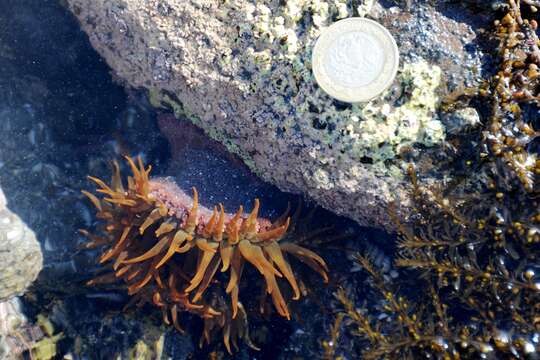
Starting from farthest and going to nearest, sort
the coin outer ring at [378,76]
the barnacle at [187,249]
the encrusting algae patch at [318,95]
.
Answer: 1. the barnacle at [187,249]
2. the encrusting algae patch at [318,95]
3. the coin outer ring at [378,76]

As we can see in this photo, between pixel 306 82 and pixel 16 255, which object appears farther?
pixel 16 255

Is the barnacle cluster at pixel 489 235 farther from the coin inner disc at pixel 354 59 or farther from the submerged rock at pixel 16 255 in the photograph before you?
the submerged rock at pixel 16 255

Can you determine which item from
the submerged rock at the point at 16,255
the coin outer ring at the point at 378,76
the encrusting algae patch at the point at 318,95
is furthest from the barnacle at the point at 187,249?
the coin outer ring at the point at 378,76

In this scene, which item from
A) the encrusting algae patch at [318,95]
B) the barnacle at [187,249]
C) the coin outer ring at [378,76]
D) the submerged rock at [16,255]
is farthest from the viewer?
the submerged rock at [16,255]

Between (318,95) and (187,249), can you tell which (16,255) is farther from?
(318,95)

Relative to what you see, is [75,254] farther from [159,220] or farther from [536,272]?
[536,272]

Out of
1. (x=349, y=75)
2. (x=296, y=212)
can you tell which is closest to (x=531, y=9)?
(x=349, y=75)

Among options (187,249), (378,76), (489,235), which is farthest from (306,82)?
(489,235)
